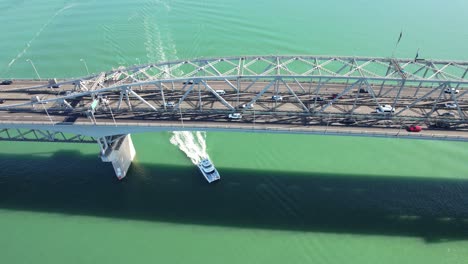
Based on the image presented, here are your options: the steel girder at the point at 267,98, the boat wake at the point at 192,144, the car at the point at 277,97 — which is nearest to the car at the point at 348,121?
the steel girder at the point at 267,98

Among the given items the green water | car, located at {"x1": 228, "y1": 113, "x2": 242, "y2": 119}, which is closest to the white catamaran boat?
the green water

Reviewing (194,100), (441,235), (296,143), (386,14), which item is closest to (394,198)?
(441,235)

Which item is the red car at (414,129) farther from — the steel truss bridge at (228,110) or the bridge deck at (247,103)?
the bridge deck at (247,103)

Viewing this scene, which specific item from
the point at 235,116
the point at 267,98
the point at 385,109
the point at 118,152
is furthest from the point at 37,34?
the point at 385,109

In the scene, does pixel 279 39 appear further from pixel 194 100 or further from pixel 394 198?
pixel 394 198

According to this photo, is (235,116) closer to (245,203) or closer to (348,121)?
(245,203)

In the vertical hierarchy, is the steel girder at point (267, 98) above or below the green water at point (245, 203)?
above

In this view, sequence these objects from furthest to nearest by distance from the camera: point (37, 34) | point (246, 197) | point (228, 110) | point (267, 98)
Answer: point (37, 34)
point (267, 98)
point (246, 197)
point (228, 110)
